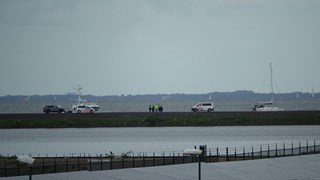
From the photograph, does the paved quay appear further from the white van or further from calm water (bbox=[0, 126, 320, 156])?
the white van

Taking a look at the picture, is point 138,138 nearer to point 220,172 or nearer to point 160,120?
point 160,120

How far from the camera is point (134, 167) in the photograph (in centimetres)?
4394

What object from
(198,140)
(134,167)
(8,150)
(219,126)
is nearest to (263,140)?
(198,140)

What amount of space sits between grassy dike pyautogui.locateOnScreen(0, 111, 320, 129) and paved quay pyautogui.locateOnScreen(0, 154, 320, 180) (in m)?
58.4

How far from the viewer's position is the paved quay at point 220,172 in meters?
39.0

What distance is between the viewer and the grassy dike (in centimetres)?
10344

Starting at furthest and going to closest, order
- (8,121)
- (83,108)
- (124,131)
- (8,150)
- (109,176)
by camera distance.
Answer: (83,108) < (8,121) < (124,131) < (8,150) < (109,176)

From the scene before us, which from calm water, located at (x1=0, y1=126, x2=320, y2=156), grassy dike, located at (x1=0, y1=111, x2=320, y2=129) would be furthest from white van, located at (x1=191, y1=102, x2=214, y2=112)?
calm water, located at (x1=0, y1=126, x2=320, y2=156)

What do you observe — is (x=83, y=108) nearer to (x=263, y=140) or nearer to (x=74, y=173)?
(x=263, y=140)

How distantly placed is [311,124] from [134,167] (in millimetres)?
64703

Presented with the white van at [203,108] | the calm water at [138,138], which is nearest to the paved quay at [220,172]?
the calm water at [138,138]

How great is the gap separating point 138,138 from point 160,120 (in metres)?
11.9

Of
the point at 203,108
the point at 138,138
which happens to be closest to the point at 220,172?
the point at 138,138

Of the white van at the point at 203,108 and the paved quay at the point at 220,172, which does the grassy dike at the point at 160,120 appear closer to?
the white van at the point at 203,108
